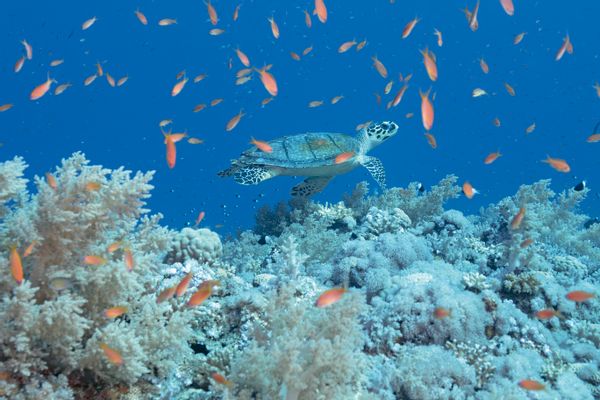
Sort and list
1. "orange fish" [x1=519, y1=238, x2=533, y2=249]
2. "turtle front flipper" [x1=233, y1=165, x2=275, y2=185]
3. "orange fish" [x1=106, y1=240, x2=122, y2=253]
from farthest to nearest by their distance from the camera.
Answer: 1. "turtle front flipper" [x1=233, y1=165, x2=275, y2=185]
2. "orange fish" [x1=519, y1=238, x2=533, y2=249]
3. "orange fish" [x1=106, y1=240, x2=122, y2=253]

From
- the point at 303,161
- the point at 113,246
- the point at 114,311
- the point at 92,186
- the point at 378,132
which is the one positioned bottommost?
the point at 114,311

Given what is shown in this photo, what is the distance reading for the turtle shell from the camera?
9562 millimetres

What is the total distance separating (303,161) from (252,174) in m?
1.27

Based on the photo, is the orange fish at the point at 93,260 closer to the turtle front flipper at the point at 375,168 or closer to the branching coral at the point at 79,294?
Answer: the branching coral at the point at 79,294

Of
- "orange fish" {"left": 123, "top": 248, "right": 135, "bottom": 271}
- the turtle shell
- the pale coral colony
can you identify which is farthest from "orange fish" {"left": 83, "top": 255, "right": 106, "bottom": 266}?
the turtle shell

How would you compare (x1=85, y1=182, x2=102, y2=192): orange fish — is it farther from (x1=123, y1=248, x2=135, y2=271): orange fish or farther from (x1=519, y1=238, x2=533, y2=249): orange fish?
(x1=519, y1=238, x2=533, y2=249): orange fish

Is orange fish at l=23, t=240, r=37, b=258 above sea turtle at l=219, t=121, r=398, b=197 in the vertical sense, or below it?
below

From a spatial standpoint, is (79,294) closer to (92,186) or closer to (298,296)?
(92,186)

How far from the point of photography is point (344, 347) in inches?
101

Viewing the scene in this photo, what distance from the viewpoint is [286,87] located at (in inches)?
3501

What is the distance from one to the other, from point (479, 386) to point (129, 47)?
9051cm

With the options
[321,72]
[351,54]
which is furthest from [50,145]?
[351,54]

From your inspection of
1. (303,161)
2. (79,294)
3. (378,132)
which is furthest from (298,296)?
(378,132)

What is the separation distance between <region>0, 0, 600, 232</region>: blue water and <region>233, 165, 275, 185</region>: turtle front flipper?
191 ft
